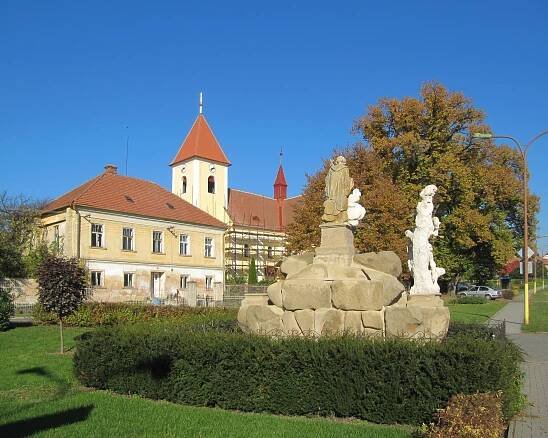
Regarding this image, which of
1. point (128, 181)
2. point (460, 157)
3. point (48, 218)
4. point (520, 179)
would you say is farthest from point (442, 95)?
point (48, 218)

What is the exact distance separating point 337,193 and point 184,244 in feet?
128

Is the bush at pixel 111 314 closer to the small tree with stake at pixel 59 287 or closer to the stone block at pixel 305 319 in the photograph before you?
the small tree with stake at pixel 59 287

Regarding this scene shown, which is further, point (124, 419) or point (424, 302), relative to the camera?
point (424, 302)

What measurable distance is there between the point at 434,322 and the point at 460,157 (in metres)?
35.9

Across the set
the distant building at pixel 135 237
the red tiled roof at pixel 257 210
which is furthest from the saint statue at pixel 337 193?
the red tiled roof at pixel 257 210

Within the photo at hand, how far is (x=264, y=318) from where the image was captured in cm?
1078

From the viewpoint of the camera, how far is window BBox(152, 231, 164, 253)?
46.8m

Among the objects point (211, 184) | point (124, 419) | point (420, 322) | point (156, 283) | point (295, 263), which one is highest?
point (211, 184)

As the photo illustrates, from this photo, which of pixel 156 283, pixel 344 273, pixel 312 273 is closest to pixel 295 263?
pixel 312 273

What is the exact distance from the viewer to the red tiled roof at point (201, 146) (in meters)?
66.2

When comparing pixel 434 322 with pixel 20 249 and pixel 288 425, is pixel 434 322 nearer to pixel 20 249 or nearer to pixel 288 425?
pixel 288 425

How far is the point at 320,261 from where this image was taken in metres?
11.1

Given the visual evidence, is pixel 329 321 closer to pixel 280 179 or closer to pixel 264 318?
pixel 264 318

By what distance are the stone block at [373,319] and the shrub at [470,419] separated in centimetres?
336
